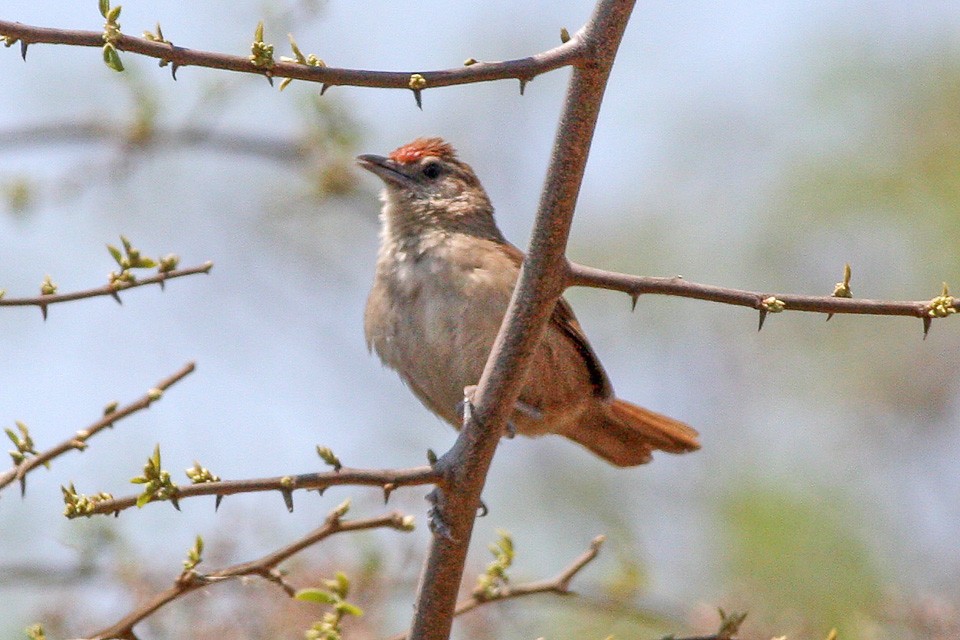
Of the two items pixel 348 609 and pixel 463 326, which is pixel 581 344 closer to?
pixel 463 326

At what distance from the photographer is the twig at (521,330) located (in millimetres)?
3268

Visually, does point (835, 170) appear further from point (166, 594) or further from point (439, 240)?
point (166, 594)

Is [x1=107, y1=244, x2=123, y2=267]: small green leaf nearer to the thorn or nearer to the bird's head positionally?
the thorn

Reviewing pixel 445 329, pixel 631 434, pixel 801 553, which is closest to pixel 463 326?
pixel 445 329

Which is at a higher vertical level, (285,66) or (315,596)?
(285,66)

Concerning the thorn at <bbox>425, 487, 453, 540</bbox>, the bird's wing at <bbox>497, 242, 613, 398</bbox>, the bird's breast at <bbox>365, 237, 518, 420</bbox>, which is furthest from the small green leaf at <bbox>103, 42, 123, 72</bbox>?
the bird's wing at <bbox>497, 242, 613, 398</bbox>

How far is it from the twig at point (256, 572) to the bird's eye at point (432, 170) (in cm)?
282

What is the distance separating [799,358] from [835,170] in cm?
165

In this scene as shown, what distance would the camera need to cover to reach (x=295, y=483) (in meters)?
3.17

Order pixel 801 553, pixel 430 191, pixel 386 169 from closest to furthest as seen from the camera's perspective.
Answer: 1. pixel 430 191
2. pixel 386 169
3. pixel 801 553

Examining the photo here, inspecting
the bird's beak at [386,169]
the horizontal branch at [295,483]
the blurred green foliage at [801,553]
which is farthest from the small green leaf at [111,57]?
the blurred green foliage at [801,553]

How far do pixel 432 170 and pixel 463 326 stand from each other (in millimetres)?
1411

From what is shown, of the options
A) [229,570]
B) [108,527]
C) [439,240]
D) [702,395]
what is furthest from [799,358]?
[229,570]

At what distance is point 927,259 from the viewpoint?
10.2m
